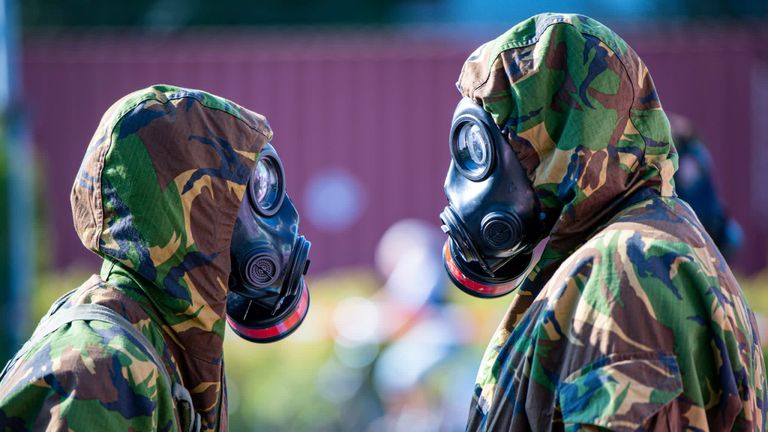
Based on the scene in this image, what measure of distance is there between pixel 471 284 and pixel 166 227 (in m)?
1.01

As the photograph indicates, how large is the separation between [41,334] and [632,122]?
1.60 meters

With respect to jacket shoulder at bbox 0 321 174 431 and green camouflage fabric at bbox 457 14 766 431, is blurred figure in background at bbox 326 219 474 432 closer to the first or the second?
green camouflage fabric at bbox 457 14 766 431

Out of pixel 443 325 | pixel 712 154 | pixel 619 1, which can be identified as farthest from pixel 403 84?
pixel 619 1

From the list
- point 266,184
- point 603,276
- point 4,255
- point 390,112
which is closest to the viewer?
point 603,276

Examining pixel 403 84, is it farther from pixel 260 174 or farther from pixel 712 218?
pixel 260 174

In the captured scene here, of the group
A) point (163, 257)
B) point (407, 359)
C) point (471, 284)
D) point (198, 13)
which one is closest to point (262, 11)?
point (198, 13)

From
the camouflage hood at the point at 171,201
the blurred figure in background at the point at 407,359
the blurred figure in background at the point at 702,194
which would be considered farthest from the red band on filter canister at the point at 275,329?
the blurred figure in background at the point at 407,359

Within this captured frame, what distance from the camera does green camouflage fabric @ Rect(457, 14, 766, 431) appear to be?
89.3 inches

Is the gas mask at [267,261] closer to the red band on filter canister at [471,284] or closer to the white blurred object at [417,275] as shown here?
the red band on filter canister at [471,284]

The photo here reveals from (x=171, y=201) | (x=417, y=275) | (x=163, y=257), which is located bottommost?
(x=417, y=275)

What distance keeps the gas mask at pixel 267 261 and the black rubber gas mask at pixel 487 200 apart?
472 mm

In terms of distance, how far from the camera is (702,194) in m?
4.56

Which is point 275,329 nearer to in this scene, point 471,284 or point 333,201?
point 471,284

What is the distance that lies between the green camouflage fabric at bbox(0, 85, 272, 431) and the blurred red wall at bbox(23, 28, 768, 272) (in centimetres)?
983
